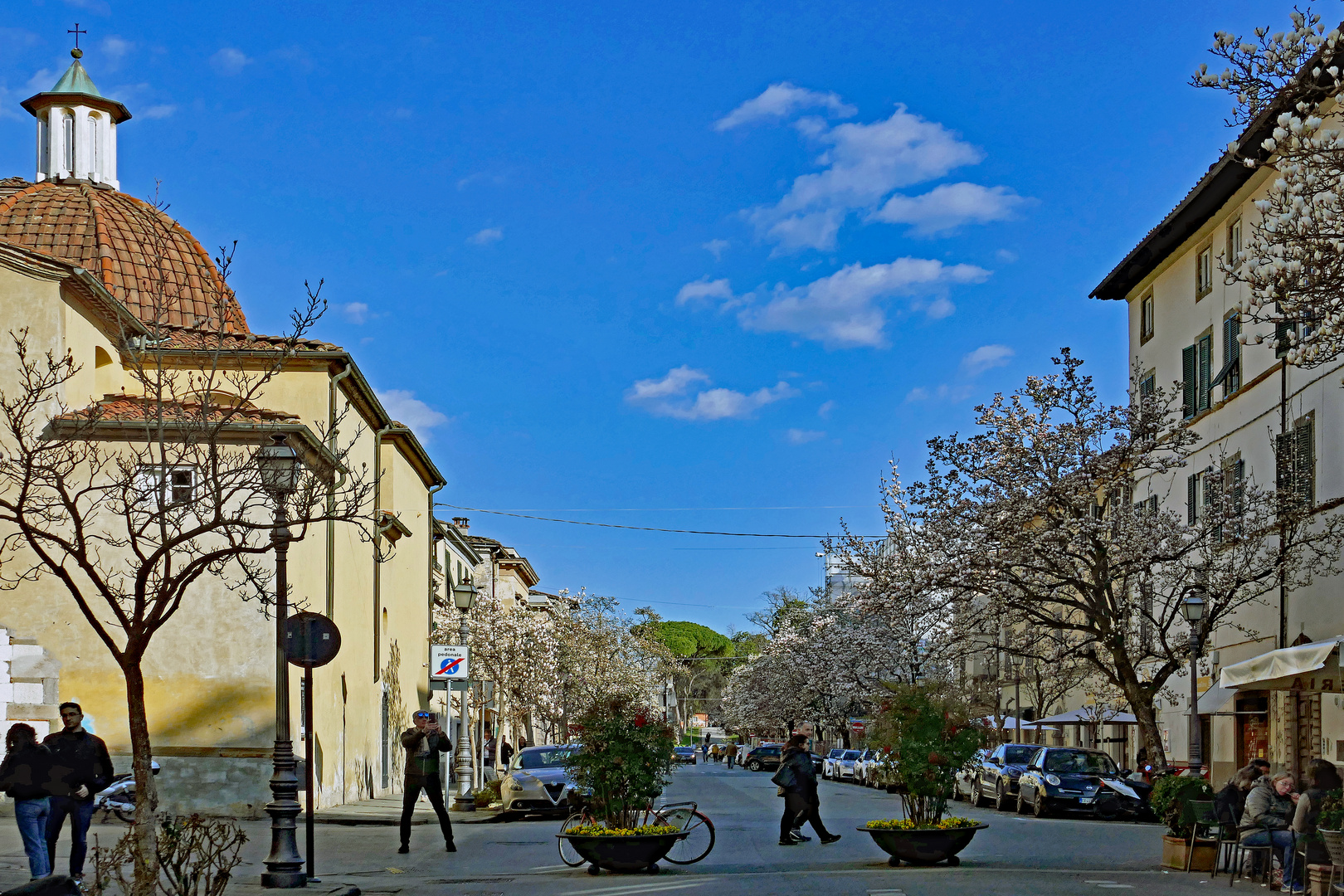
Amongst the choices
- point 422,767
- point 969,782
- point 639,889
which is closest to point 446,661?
point 422,767

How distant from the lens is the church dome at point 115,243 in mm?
32906

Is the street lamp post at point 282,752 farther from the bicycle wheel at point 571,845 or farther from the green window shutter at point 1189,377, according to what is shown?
the green window shutter at point 1189,377

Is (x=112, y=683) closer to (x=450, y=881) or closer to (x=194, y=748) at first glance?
A: (x=194, y=748)

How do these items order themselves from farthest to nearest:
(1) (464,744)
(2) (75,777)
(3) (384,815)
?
1. (1) (464,744)
2. (3) (384,815)
3. (2) (75,777)

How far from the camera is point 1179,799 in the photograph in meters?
16.8

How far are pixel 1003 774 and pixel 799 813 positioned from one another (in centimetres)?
1404

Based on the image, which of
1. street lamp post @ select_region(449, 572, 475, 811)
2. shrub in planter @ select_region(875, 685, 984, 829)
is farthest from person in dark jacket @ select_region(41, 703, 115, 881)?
street lamp post @ select_region(449, 572, 475, 811)

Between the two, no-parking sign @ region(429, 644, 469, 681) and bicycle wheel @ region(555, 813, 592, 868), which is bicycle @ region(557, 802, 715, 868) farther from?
no-parking sign @ region(429, 644, 469, 681)

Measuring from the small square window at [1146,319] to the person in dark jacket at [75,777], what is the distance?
3247 cm

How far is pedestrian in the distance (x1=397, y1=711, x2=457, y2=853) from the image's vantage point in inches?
738

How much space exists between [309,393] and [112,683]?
893cm

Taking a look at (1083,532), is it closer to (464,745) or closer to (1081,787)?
(1081,787)

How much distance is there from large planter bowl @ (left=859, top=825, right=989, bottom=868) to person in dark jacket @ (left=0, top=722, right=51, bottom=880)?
8.50 meters

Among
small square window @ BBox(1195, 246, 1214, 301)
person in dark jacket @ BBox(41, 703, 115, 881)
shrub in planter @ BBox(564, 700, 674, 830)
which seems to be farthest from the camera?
small square window @ BBox(1195, 246, 1214, 301)
